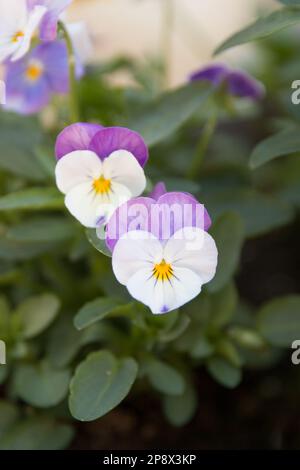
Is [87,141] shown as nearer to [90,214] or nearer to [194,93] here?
[90,214]

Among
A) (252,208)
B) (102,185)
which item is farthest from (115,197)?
(252,208)

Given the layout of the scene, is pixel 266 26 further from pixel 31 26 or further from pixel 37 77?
pixel 37 77

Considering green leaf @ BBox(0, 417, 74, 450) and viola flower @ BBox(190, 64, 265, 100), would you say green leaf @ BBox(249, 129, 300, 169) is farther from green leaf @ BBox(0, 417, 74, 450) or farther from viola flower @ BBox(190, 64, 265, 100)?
green leaf @ BBox(0, 417, 74, 450)

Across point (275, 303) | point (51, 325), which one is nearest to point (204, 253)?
point (275, 303)

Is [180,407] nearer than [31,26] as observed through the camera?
No

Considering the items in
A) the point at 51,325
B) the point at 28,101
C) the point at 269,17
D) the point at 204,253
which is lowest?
the point at 204,253
